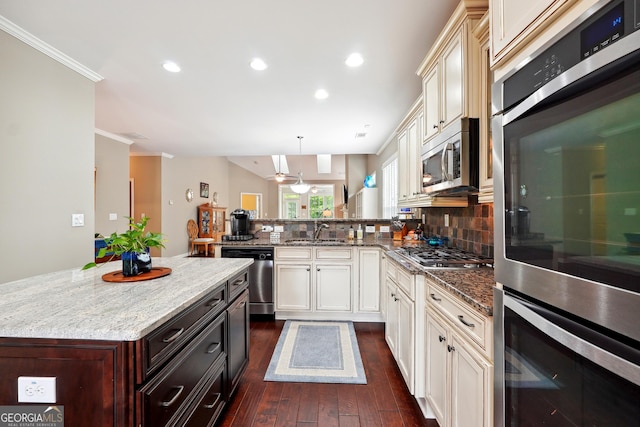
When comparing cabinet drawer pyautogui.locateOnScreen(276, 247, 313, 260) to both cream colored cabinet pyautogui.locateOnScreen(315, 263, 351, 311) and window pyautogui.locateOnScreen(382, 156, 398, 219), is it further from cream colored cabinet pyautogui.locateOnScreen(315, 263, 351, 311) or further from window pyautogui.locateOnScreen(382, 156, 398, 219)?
window pyautogui.locateOnScreen(382, 156, 398, 219)

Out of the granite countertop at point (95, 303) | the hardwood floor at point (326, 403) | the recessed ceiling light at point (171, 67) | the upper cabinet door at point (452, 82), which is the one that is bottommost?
the hardwood floor at point (326, 403)

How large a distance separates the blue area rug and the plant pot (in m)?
1.26

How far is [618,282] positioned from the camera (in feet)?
1.68

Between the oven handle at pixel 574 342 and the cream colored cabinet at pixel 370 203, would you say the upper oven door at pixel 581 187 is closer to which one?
the oven handle at pixel 574 342

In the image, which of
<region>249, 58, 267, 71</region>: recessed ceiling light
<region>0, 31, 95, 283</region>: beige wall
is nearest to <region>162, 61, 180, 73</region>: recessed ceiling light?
<region>249, 58, 267, 71</region>: recessed ceiling light

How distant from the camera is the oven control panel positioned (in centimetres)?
50

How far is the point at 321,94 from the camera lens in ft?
9.96

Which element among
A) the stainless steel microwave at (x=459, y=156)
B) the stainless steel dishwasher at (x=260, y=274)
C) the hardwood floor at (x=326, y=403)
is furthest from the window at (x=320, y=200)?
the stainless steel microwave at (x=459, y=156)

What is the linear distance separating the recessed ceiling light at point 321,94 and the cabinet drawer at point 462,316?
7.57 feet

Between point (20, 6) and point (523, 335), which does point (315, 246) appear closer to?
point (523, 335)

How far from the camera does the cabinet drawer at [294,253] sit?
3223mm

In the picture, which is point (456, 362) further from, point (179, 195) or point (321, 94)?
point (179, 195)

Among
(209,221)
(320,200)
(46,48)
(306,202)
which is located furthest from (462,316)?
(306,202)

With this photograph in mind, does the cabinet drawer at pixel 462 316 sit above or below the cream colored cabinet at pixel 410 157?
below
